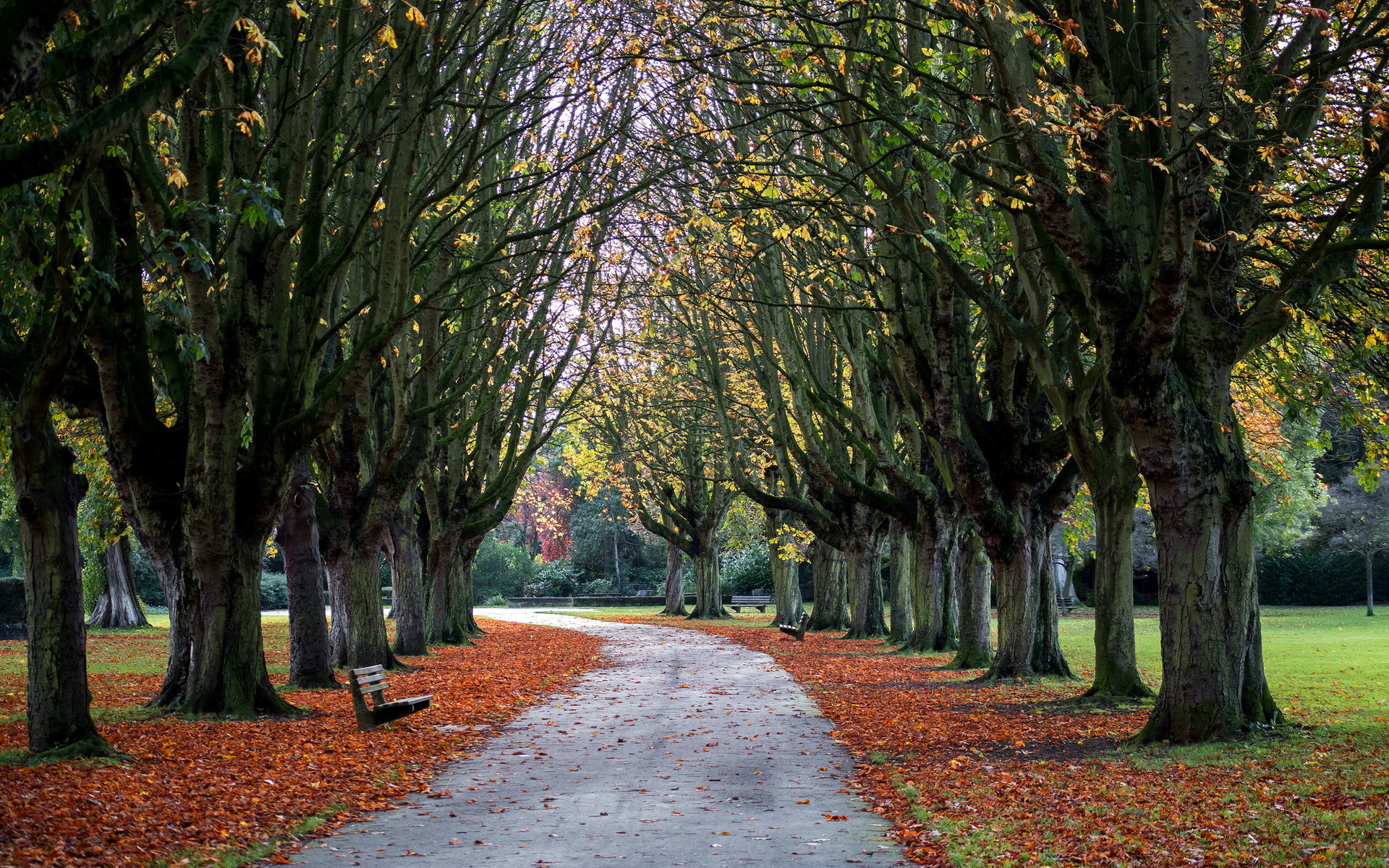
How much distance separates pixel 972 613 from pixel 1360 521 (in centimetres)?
3077

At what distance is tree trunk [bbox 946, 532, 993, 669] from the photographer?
1888 centimetres

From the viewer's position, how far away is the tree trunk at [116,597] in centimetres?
3609

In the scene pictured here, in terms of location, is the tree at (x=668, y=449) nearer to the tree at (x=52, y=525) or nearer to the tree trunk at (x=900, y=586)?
the tree trunk at (x=900, y=586)

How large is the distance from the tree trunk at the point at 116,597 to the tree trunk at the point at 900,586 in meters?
24.6

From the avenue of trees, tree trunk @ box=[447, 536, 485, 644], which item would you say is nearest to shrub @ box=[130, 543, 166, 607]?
tree trunk @ box=[447, 536, 485, 644]

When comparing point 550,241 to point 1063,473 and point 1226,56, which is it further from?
point 1226,56

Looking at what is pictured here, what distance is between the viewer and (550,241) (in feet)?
72.8

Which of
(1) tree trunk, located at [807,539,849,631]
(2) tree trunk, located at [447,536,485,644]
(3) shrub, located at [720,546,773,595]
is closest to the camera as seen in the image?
(2) tree trunk, located at [447,536,485,644]

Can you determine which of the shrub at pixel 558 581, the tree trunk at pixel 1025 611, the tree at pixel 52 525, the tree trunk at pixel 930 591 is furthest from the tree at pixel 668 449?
the shrub at pixel 558 581

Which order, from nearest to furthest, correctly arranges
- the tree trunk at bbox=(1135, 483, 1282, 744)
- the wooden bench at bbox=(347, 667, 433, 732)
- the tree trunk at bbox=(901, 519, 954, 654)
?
the tree trunk at bbox=(1135, 483, 1282, 744)
the wooden bench at bbox=(347, 667, 433, 732)
the tree trunk at bbox=(901, 519, 954, 654)

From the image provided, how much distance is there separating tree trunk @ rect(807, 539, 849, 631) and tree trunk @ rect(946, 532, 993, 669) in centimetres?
1530

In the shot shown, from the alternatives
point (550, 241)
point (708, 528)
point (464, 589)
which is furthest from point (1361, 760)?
point (708, 528)

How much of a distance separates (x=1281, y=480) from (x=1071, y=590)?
1753 centimetres

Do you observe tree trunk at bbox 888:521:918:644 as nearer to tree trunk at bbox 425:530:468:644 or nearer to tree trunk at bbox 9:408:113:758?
tree trunk at bbox 425:530:468:644
